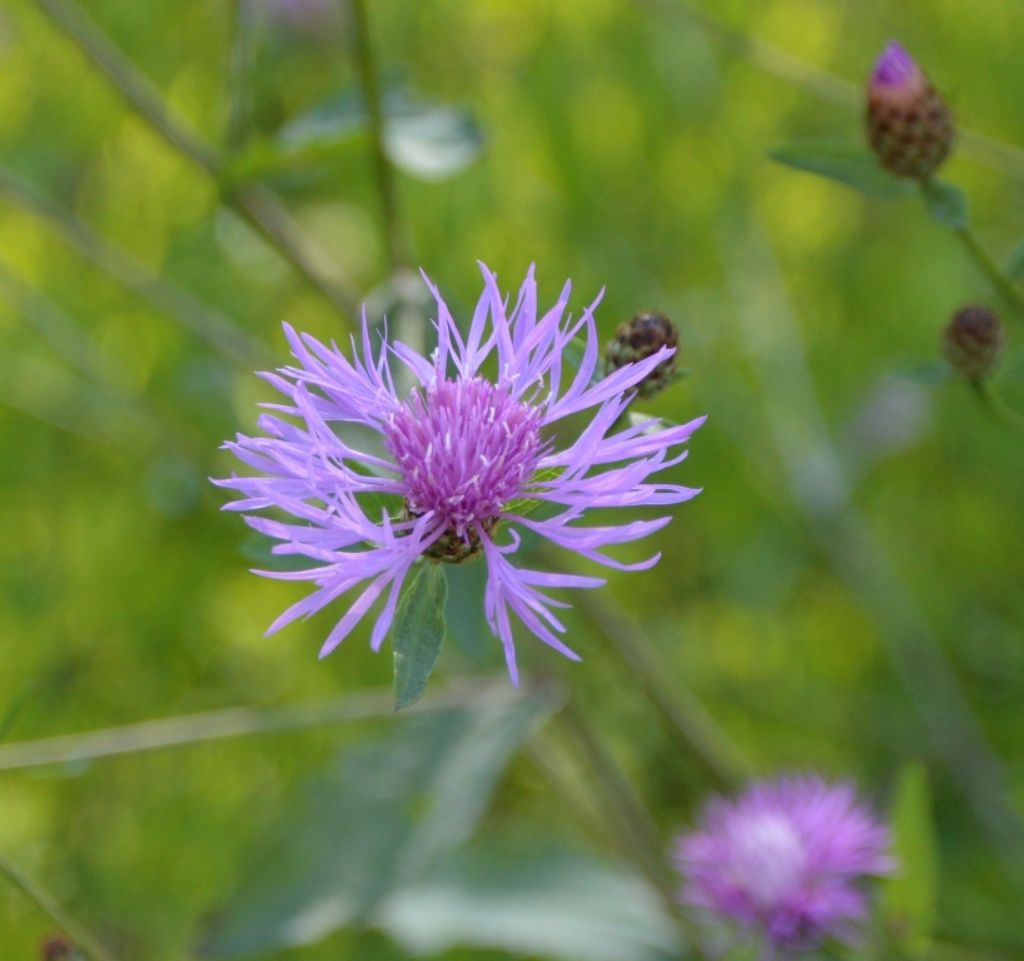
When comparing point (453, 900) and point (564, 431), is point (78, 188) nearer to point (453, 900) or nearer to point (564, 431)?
point (564, 431)

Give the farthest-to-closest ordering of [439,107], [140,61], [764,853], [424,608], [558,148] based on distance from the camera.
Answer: [140,61]
[558,148]
[439,107]
[764,853]
[424,608]

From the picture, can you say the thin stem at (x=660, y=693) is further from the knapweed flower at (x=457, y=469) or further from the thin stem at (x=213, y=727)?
the knapweed flower at (x=457, y=469)

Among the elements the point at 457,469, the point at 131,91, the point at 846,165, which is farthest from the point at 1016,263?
the point at 131,91

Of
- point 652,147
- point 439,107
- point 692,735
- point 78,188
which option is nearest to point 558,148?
point 652,147

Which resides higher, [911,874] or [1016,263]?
[1016,263]

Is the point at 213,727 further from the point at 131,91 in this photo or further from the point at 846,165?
the point at 846,165

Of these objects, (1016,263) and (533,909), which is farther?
(533,909)
